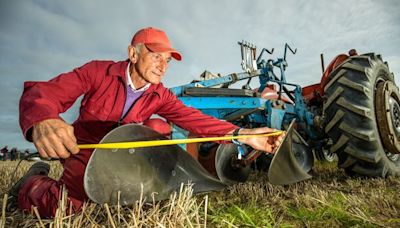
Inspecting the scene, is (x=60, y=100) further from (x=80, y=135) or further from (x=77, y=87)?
(x=80, y=135)

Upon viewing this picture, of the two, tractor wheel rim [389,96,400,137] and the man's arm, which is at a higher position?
the man's arm

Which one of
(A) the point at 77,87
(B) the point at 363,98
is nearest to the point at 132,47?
(A) the point at 77,87

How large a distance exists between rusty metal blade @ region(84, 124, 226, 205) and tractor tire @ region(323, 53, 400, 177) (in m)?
1.49

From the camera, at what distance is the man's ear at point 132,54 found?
2.52 meters

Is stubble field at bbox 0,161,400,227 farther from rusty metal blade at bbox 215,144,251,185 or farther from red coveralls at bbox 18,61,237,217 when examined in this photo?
rusty metal blade at bbox 215,144,251,185

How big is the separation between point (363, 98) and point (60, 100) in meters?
2.95

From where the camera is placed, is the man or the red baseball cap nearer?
the man

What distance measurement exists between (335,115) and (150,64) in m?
2.11

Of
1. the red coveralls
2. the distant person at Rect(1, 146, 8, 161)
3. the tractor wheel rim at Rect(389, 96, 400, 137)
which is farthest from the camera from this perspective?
the distant person at Rect(1, 146, 8, 161)

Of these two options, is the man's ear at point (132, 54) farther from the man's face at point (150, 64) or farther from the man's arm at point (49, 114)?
the man's arm at point (49, 114)

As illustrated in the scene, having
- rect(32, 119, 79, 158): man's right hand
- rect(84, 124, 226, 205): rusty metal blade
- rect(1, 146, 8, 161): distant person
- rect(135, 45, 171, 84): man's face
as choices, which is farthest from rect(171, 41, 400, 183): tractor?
rect(1, 146, 8, 161): distant person

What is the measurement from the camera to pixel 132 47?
2541mm

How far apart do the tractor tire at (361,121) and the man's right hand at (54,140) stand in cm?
281

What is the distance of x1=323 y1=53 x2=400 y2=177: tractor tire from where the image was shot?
10.8 feet
